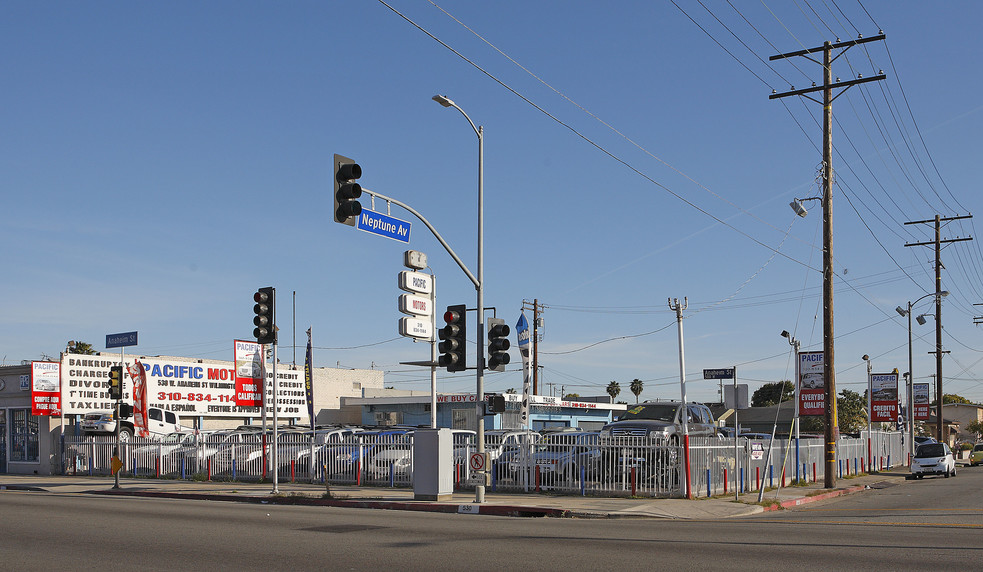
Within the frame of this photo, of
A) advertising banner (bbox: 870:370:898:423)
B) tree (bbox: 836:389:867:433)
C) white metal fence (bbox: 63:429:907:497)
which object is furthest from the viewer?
tree (bbox: 836:389:867:433)

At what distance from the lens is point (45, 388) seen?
36.7 m

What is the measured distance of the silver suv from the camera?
2430cm

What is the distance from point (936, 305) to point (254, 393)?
3830cm

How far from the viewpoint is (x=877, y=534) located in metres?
14.5

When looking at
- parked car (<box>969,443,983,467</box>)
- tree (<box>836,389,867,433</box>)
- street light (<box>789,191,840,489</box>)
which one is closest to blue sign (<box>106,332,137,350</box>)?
street light (<box>789,191,840,489</box>)

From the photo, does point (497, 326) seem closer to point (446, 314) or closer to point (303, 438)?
point (446, 314)

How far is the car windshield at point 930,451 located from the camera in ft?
131

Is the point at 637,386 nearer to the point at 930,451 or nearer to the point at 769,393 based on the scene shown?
the point at 769,393

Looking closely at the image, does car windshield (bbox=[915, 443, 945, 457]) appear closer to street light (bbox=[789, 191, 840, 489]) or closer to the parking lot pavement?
the parking lot pavement

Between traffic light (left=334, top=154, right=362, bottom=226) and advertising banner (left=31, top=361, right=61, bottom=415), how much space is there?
85.3 ft

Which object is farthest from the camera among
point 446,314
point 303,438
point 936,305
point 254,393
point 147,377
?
point 936,305

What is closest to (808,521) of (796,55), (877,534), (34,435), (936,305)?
(877,534)

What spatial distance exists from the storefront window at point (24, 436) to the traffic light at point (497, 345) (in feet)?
84.0

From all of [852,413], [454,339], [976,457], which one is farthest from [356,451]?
[852,413]
